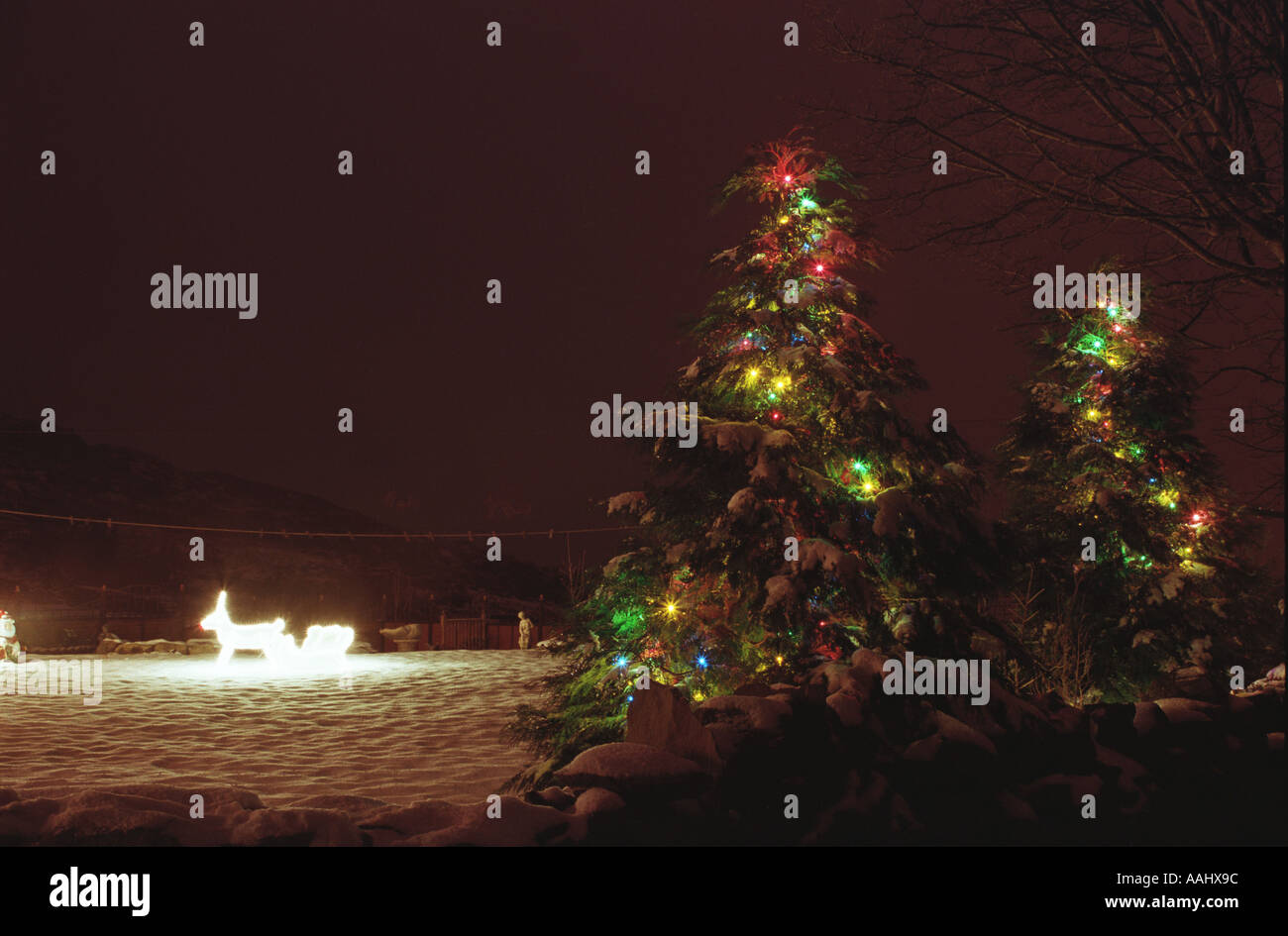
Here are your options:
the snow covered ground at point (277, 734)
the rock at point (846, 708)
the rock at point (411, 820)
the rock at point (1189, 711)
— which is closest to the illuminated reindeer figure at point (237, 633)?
the snow covered ground at point (277, 734)

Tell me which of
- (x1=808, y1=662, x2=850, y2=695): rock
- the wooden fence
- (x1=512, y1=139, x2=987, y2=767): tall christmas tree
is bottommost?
the wooden fence

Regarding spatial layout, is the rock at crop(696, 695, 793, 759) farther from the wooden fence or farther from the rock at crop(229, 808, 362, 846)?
the wooden fence

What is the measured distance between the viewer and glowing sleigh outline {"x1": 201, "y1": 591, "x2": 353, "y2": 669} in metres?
16.3

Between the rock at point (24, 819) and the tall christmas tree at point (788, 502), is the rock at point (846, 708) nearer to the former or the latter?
the tall christmas tree at point (788, 502)

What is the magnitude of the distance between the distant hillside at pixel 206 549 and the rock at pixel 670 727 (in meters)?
20.8

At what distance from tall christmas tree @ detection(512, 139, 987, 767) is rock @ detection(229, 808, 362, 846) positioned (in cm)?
251

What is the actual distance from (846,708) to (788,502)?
182 centimetres

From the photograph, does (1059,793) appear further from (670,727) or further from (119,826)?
(119,826)

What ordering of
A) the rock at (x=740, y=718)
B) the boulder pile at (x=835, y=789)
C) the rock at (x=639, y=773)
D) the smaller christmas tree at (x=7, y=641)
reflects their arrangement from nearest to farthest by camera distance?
the boulder pile at (x=835, y=789) < the rock at (x=639, y=773) < the rock at (x=740, y=718) < the smaller christmas tree at (x=7, y=641)

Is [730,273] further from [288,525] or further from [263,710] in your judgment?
[288,525]

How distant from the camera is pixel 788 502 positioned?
246 inches

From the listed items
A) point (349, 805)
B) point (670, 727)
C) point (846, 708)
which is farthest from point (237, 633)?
point (846, 708)

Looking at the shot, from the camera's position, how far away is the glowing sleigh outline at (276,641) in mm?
16297

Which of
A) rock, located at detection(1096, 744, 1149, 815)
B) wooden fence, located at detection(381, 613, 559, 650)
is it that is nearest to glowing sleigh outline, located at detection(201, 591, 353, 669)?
wooden fence, located at detection(381, 613, 559, 650)
